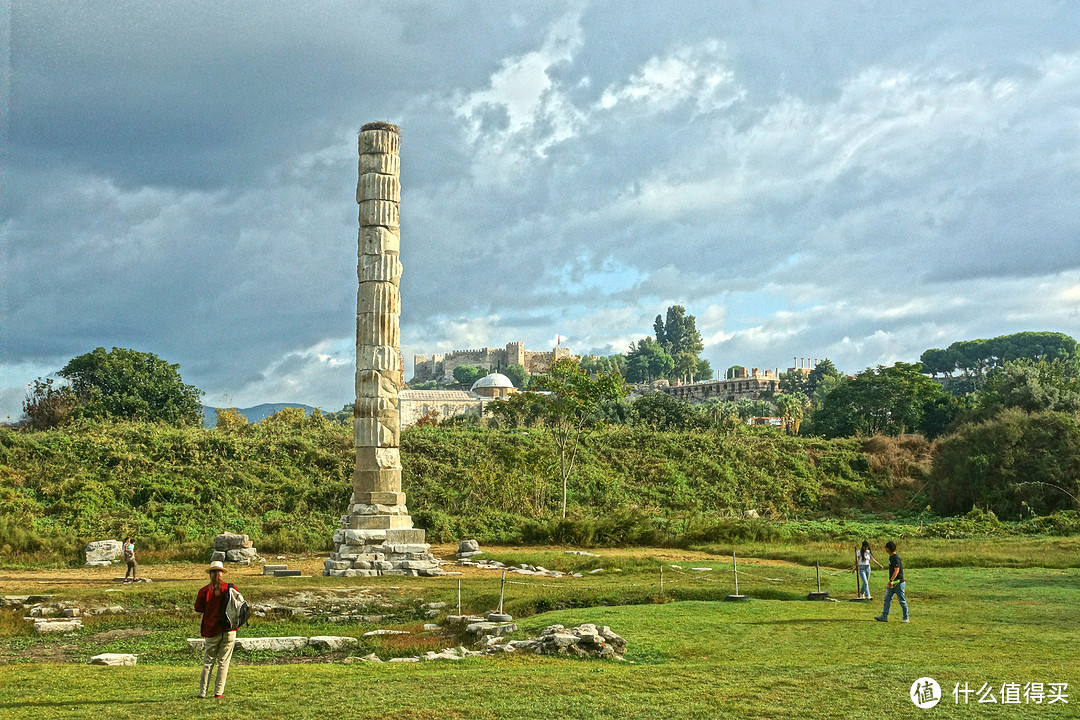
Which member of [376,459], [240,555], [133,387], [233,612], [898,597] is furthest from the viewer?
[133,387]

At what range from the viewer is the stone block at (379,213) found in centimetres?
2467

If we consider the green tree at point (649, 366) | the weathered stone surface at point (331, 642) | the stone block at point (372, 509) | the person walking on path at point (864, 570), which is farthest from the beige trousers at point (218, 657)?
the green tree at point (649, 366)

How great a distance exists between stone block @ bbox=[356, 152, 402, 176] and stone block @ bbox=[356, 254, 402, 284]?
7.74 feet

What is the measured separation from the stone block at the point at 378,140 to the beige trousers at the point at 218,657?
17269mm

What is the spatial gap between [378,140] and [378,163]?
64 cm

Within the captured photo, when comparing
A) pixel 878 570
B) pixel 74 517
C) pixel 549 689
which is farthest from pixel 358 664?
pixel 74 517

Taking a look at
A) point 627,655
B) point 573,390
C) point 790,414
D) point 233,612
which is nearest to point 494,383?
point 790,414

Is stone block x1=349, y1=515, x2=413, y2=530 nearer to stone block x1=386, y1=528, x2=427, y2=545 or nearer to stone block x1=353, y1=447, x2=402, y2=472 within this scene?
stone block x1=386, y1=528, x2=427, y2=545

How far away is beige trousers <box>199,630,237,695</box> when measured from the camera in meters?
9.95

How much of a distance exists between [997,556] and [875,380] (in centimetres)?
3420

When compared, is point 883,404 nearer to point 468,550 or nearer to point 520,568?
point 468,550

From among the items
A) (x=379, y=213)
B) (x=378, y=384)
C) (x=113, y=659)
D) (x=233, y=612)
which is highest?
(x=379, y=213)

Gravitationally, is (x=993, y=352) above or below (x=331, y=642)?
above

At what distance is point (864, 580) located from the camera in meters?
17.9
